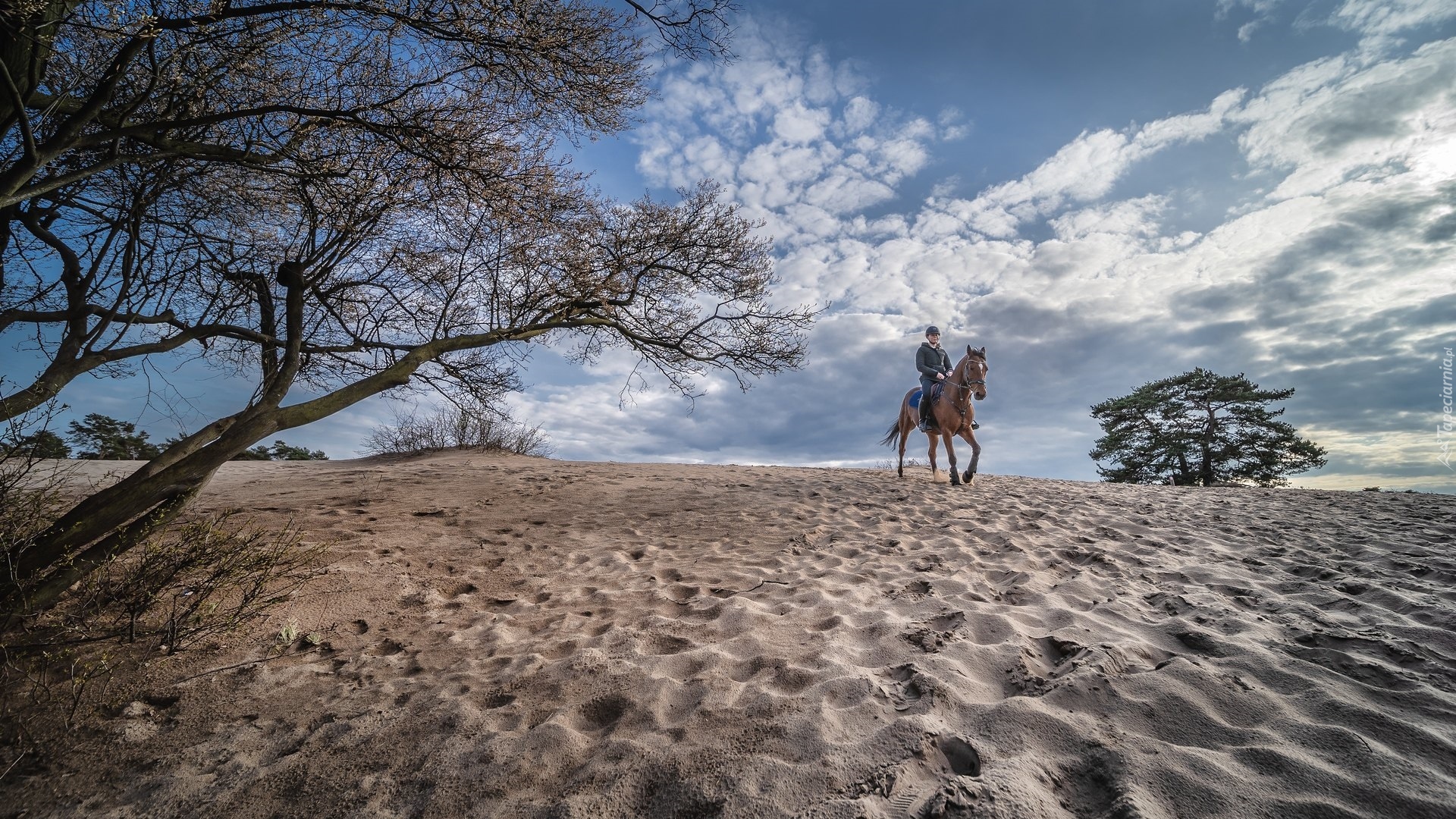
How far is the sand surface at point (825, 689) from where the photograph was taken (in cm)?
195

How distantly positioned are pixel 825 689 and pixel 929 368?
10.5 m

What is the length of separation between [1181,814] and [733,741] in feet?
5.10

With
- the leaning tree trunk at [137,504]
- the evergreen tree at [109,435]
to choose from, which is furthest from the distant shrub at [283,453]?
the leaning tree trunk at [137,504]

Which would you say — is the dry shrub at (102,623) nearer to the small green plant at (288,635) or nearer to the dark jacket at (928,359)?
the small green plant at (288,635)

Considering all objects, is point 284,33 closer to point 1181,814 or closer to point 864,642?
point 864,642

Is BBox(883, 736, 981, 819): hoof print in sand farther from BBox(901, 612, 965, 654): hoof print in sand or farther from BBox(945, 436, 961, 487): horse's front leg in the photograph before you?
BBox(945, 436, 961, 487): horse's front leg

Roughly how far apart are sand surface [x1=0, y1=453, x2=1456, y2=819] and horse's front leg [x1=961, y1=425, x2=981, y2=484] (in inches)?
195

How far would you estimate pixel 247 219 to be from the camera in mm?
7879

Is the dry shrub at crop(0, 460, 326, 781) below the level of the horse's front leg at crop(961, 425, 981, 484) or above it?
below

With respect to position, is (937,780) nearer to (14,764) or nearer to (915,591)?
(915,591)

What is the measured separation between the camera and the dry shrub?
2.88 m

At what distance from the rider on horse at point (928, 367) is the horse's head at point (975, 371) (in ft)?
3.19

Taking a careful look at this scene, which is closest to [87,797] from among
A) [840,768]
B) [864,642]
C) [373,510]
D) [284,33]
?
[840,768]

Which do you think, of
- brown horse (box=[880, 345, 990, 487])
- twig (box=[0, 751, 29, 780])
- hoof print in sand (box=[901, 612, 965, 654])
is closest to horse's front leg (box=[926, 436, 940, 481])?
brown horse (box=[880, 345, 990, 487])
